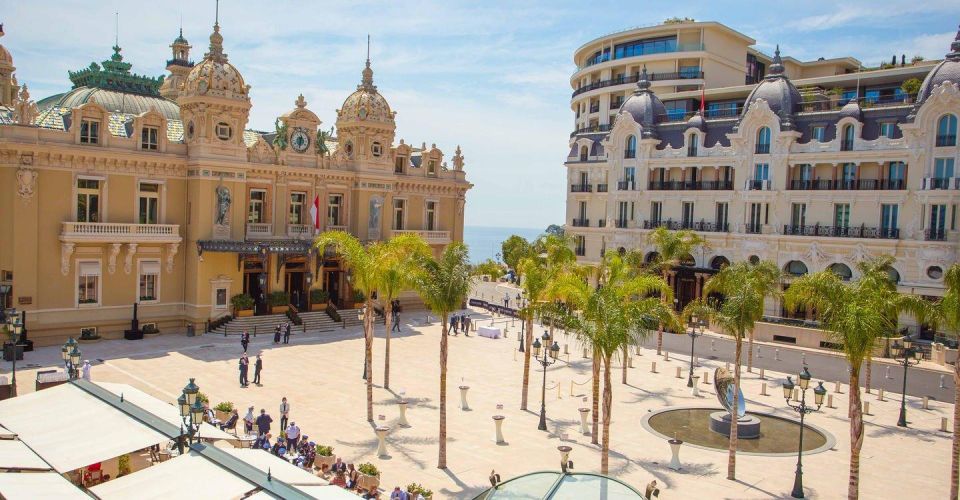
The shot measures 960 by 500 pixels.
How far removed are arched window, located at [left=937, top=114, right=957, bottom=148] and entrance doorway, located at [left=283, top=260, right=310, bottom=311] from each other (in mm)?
43303

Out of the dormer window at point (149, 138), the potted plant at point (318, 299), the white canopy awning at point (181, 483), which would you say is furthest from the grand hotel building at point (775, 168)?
the white canopy awning at point (181, 483)

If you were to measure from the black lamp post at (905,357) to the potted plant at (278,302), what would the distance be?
3636cm

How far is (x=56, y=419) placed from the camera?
2036 cm

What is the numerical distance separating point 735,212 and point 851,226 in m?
8.66

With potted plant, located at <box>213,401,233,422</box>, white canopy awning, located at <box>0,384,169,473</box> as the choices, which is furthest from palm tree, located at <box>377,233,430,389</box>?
white canopy awning, located at <box>0,384,169,473</box>

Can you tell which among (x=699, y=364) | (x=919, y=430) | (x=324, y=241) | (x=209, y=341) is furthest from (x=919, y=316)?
(x=209, y=341)

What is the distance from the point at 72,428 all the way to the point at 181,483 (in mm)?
5442

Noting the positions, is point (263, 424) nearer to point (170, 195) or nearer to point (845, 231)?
point (170, 195)

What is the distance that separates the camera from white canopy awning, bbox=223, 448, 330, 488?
1725 cm

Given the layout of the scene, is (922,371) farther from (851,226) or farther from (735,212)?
Answer: (735,212)

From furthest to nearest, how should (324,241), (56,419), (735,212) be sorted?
(735,212) → (324,241) → (56,419)

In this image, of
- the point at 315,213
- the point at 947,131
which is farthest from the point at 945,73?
the point at 315,213

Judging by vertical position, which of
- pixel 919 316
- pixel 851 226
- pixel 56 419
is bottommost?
pixel 56 419

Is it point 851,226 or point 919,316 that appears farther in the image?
point 851,226
